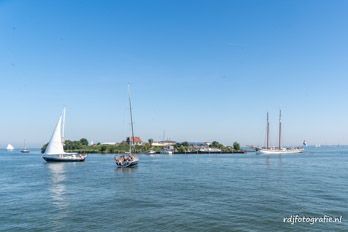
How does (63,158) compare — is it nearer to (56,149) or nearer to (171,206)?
(56,149)

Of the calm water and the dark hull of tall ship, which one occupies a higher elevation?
the calm water

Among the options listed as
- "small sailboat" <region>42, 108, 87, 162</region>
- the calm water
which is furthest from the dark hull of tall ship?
the calm water

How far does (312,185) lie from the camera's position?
41469 millimetres

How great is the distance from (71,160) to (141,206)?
6982cm

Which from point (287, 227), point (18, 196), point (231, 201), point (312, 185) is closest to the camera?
point (287, 227)

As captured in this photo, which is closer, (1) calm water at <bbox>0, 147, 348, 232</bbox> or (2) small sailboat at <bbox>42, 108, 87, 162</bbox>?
(1) calm water at <bbox>0, 147, 348, 232</bbox>

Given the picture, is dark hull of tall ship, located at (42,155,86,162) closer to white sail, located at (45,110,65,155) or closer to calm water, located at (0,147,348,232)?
white sail, located at (45,110,65,155)

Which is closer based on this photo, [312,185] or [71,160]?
[312,185]

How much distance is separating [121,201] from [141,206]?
337 cm

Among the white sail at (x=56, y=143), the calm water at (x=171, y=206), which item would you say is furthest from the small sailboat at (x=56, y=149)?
the calm water at (x=171, y=206)

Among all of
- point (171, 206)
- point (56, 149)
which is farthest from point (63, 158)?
point (171, 206)

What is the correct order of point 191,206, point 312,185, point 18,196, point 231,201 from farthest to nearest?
point 312,185, point 18,196, point 231,201, point 191,206

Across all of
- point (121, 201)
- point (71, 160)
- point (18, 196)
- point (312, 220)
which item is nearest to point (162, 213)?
point (121, 201)

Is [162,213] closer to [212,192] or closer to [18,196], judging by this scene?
[212,192]
